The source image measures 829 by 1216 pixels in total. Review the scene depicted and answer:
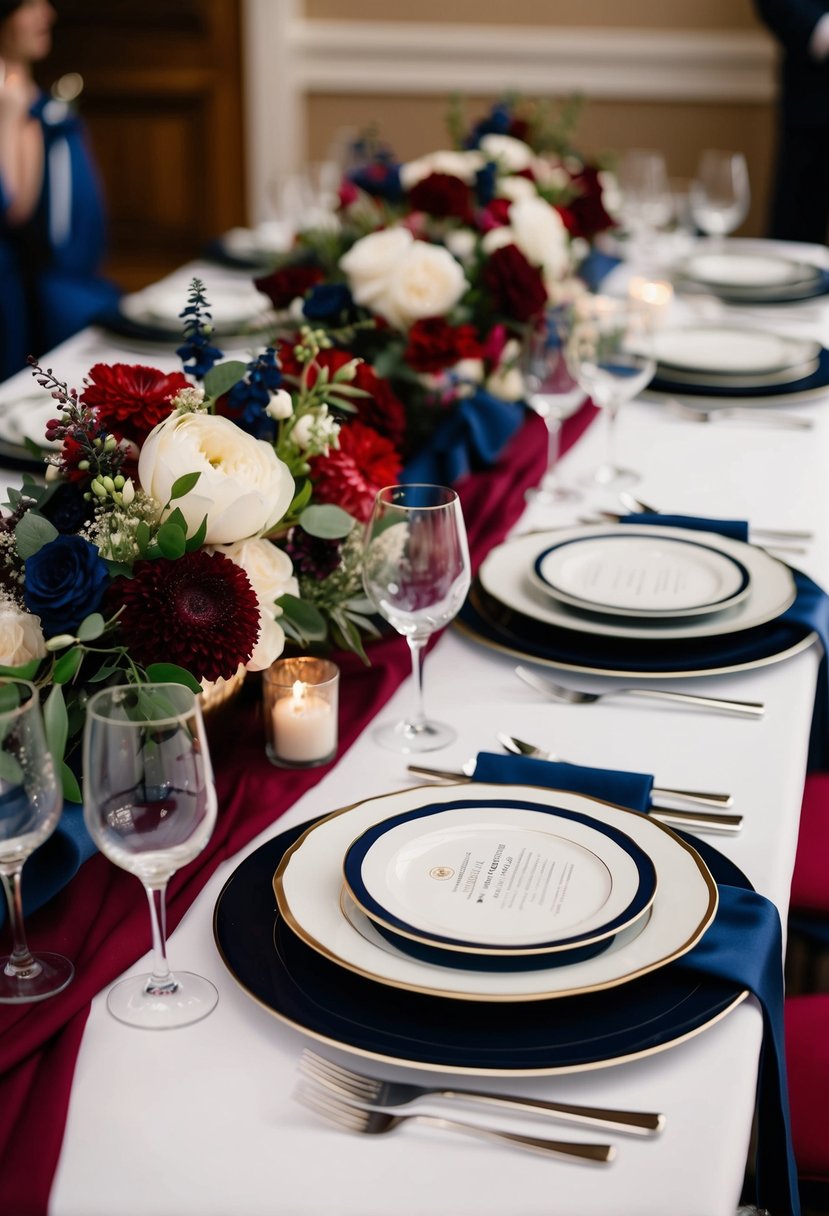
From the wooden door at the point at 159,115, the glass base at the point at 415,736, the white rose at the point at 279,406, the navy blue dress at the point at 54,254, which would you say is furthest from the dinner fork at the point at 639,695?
the wooden door at the point at 159,115

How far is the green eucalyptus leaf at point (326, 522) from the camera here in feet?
3.78

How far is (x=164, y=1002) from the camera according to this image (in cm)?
85

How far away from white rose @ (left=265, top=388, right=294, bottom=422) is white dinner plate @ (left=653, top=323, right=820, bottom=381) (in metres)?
1.07

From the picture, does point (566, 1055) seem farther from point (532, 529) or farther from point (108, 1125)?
point (532, 529)

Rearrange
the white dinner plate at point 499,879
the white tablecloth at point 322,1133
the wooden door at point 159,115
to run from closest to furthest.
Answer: the white tablecloth at point 322,1133 < the white dinner plate at point 499,879 < the wooden door at point 159,115

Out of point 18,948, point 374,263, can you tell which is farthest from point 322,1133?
point 374,263

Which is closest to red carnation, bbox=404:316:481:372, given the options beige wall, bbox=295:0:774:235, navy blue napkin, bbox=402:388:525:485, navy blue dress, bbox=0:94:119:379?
navy blue napkin, bbox=402:388:525:485

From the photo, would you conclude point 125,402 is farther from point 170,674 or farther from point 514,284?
point 514,284

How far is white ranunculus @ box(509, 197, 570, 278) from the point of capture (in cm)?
210

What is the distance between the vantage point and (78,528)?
1060 mm

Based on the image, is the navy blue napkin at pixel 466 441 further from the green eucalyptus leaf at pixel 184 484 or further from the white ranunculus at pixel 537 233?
the green eucalyptus leaf at pixel 184 484

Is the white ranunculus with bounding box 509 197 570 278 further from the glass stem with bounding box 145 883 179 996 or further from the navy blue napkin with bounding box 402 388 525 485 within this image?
the glass stem with bounding box 145 883 179 996

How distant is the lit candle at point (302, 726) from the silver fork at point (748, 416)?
1096mm

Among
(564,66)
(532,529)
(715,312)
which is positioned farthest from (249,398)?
(564,66)
